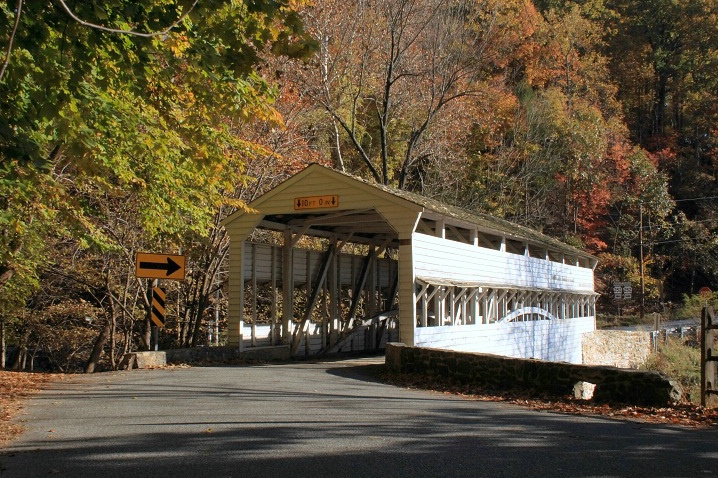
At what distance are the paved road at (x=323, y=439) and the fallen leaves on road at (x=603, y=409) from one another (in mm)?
557

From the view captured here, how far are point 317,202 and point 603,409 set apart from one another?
8678mm

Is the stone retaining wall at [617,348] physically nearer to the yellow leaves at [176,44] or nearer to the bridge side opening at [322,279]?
the bridge side opening at [322,279]

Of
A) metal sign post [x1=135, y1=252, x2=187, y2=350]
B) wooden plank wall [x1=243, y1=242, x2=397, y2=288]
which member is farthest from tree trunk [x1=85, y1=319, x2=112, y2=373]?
metal sign post [x1=135, y1=252, x2=187, y2=350]

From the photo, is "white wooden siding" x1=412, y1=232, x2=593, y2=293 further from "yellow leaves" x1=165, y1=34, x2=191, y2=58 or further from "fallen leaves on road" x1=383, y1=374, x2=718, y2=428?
"yellow leaves" x1=165, y1=34, x2=191, y2=58

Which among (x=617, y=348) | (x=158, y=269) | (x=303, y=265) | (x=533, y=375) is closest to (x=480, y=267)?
(x=303, y=265)

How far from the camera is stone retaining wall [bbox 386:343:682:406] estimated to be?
10.5m

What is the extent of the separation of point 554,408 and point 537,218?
108ft

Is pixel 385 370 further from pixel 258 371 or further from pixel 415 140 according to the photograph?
pixel 415 140

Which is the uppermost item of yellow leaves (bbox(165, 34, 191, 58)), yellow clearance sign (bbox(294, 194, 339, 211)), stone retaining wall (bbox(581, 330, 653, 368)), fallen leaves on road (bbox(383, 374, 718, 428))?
yellow leaves (bbox(165, 34, 191, 58))

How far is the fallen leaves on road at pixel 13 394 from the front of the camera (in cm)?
820

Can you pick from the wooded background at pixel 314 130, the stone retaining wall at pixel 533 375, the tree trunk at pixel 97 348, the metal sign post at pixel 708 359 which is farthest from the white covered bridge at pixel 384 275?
the metal sign post at pixel 708 359

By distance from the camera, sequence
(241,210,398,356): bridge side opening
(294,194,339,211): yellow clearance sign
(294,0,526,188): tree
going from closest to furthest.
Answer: (294,194,339,211): yellow clearance sign → (241,210,398,356): bridge side opening → (294,0,526,188): tree

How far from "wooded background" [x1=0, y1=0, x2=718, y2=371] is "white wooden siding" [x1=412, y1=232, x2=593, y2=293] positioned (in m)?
4.08

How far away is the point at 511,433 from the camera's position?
810 centimetres
